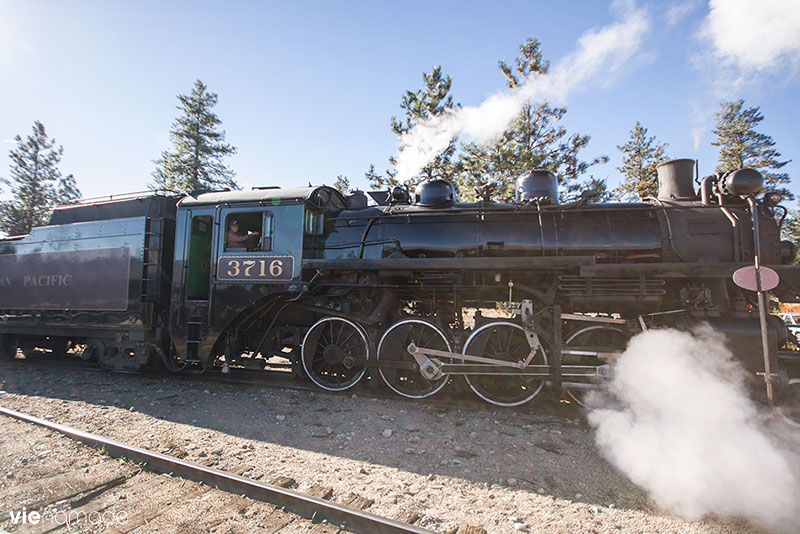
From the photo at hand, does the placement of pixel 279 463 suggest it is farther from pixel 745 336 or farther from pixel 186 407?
pixel 745 336

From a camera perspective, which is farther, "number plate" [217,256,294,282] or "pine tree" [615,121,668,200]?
"pine tree" [615,121,668,200]

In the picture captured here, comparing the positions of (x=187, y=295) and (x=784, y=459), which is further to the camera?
(x=187, y=295)

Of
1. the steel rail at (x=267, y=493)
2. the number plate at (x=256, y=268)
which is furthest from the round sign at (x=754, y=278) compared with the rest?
the number plate at (x=256, y=268)

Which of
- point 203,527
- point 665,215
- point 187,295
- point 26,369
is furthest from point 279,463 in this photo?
point 26,369

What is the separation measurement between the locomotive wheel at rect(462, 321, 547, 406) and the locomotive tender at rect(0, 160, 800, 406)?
18 mm

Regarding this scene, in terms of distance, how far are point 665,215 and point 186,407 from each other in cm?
622

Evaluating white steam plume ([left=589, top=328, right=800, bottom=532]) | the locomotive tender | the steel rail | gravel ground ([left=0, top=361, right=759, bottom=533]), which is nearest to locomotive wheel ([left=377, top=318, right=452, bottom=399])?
the locomotive tender

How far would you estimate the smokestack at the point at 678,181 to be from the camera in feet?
16.8

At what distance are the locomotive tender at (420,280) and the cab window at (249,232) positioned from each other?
3 centimetres

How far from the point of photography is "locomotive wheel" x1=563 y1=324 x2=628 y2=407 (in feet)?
15.3

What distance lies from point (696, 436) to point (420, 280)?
3111 mm

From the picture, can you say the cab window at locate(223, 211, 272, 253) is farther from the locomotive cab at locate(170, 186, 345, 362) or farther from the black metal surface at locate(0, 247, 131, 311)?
the black metal surface at locate(0, 247, 131, 311)

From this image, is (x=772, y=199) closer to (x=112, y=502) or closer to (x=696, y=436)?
(x=696, y=436)

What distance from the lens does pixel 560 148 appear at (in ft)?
64.8
